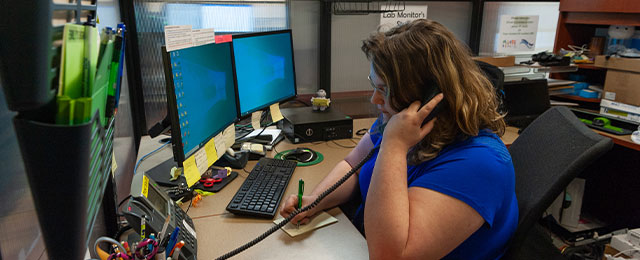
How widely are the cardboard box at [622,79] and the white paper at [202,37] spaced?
2.23 m

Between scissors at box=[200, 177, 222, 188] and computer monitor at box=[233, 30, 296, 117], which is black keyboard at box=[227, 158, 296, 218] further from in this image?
computer monitor at box=[233, 30, 296, 117]

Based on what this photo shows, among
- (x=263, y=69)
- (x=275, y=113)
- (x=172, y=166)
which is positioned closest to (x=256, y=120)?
(x=275, y=113)

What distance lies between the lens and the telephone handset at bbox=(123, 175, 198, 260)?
0.83 meters

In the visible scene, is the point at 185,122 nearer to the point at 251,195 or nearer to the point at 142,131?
the point at 251,195

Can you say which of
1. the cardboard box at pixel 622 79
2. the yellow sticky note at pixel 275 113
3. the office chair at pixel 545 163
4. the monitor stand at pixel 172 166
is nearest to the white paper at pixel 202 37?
the monitor stand at pixel 172 166

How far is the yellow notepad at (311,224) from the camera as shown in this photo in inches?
41.8

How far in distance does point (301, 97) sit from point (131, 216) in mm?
1753

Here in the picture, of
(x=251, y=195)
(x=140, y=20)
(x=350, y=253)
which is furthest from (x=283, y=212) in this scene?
(x=140, y=20)

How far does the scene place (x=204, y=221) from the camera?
1.11 meters

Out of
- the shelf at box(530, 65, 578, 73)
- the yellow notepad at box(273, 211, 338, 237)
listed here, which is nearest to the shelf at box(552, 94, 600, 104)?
the shelf at box(530, 65, 578, 73)

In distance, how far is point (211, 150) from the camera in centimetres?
137

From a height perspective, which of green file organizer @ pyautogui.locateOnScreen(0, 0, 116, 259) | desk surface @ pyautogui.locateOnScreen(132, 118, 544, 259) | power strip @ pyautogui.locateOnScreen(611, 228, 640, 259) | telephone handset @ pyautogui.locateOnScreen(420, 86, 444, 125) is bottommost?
power strip @ pyautogui.locateOnScreen(611, 228, 640, 259)

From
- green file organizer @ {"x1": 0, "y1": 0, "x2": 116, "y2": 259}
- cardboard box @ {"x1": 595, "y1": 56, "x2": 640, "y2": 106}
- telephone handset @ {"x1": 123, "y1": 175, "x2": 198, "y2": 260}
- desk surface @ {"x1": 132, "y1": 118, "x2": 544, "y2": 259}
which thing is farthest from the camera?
cardboard box @ {"x1": 595, "y1": 56, "x2": 640, "y2": 106}

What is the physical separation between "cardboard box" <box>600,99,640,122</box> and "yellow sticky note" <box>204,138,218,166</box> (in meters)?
2.14
